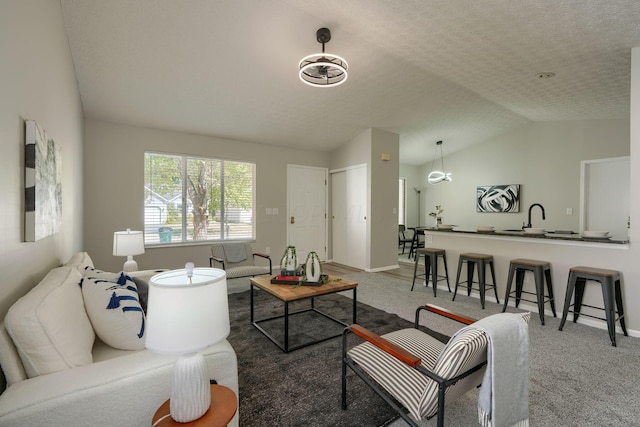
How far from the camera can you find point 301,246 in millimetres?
6430

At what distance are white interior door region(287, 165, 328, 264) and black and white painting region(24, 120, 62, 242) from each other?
4380 millimetres

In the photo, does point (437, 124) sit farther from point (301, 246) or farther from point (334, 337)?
point (334, 337)

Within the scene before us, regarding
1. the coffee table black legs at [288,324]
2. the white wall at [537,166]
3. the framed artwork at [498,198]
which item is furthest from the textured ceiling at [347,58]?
the coffee table black legs at [288,324]

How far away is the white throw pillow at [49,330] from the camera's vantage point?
1.09 meters

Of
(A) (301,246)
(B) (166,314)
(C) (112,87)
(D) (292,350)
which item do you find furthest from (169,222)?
(B) (166,314)

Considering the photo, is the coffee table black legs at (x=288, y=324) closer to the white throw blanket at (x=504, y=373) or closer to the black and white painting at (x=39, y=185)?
the white throw blanket at (x=504, y=373)

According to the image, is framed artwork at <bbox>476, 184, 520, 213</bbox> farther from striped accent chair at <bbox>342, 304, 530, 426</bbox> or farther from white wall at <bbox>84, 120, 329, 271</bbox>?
striped accent chair at <bbox>342, 304, 530, 426</bbox>

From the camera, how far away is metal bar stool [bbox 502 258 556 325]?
3.19 m

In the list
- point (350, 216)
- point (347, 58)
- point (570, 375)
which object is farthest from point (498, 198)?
point (570, 375)

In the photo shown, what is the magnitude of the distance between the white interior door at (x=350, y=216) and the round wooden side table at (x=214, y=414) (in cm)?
474

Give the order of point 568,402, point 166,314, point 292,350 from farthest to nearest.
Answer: point 292,350, point 568,402, point 166,314

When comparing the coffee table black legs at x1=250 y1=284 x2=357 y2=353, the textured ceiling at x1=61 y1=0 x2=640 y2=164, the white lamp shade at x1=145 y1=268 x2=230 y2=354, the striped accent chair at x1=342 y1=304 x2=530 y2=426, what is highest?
the textured ceiling at x1=61 y1=0 x2=640 y2=164

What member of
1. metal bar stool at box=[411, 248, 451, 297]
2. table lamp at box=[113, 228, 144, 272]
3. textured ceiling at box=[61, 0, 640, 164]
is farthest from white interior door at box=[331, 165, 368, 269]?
table lamp at box=[113, 228, 144, 272]

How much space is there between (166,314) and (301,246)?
5.38m
